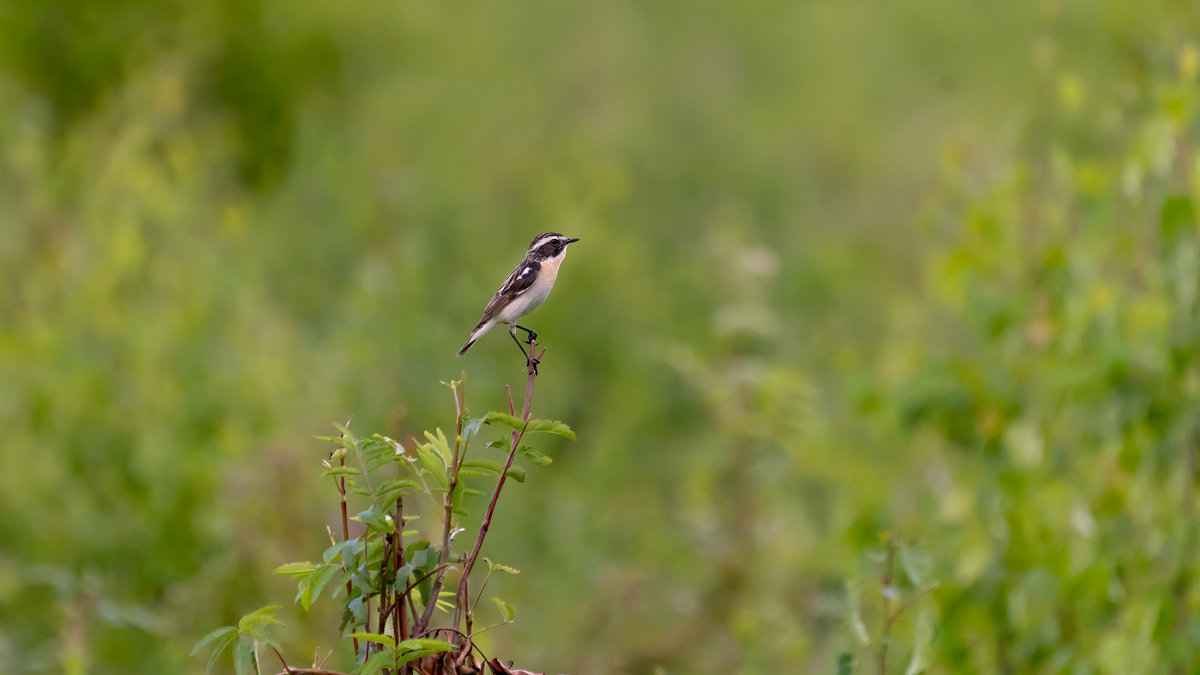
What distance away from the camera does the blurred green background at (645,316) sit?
5.06 meters

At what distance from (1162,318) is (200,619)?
5.35 meters

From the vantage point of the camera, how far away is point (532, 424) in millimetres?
2564

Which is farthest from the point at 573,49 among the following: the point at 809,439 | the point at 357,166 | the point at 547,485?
the point at 809,439

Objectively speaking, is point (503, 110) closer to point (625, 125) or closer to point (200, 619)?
point (625, 125)

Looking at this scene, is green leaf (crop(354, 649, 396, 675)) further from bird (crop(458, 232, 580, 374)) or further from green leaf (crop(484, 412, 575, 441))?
bird (crop(458, 232, 580, 374))

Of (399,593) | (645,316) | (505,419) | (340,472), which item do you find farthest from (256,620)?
Result: (645,316)

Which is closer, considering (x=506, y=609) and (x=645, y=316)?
(x=506, y=609)

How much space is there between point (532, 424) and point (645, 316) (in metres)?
11.7

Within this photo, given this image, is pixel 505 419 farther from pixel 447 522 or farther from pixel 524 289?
pixel 524 289

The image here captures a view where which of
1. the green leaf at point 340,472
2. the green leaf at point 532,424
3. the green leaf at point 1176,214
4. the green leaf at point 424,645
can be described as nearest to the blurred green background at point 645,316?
the green leaf at point 1176,214

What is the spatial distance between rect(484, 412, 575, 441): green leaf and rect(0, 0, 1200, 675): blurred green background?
130 centimetres

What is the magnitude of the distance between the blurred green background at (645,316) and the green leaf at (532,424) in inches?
51.2

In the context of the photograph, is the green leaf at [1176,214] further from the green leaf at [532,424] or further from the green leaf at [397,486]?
the green leaf at [397,486]

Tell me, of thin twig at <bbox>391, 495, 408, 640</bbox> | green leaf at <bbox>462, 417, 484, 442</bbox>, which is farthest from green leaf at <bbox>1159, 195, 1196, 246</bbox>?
thin twig at <bbox>391, 495, 408, 640</bbox>
